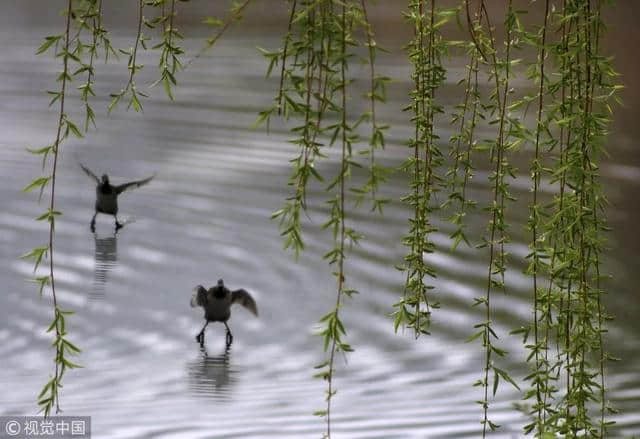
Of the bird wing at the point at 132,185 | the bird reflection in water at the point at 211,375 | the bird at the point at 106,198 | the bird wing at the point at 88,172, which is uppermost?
the bird wing at the point at 88,172

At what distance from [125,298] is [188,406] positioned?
0.44 meters

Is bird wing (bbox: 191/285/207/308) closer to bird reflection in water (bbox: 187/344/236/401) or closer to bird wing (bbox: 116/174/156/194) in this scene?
bird reflection in water (bbox: 187/344/236/401)

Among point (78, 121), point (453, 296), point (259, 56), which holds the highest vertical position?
point (259, 56)

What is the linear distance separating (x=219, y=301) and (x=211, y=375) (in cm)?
16

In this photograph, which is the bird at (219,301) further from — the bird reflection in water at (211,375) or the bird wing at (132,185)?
the bird wing at (132,185)

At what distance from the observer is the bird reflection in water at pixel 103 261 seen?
2062mm

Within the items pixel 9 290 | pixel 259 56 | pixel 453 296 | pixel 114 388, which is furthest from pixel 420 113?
pixel 259 56

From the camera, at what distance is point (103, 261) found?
218cm

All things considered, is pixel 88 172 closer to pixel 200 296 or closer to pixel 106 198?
pixel 106 198

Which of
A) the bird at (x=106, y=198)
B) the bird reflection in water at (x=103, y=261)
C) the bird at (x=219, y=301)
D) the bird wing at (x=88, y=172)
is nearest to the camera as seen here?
the bird at (x=219, y=301)

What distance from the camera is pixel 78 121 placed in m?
2.83

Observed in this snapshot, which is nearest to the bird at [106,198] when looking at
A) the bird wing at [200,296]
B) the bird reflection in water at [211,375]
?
the bird wing at [200,296]

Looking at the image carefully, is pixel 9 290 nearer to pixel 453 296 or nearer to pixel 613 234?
pixel 453 296

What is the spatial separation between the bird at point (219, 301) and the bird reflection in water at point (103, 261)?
0.71 ft
